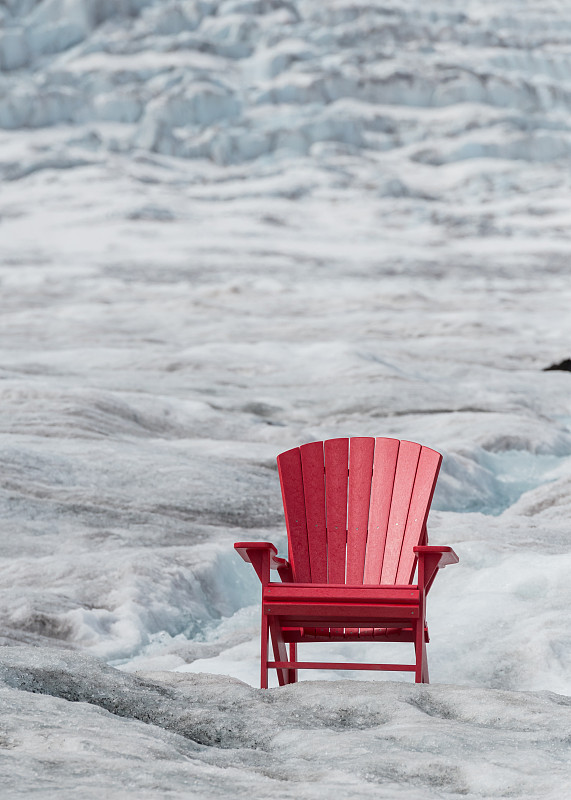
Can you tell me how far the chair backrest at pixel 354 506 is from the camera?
4574 millimetres

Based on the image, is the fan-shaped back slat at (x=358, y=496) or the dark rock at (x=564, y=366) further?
the dark rock at (x=564, y=366)

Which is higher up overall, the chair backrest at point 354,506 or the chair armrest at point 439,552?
the chair armrest at point 439,552

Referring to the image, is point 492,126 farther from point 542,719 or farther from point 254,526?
point 542,719

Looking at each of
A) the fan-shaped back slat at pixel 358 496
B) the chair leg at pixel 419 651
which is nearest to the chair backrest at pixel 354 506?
the fan-shaped back slat at pixel 358 496

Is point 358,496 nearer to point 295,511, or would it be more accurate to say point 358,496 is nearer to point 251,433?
point 295,511

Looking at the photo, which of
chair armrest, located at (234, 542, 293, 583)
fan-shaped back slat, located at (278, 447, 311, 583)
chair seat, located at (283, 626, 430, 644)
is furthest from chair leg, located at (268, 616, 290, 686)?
fan-shaped back slat, located at (278, 447, 311, 583)

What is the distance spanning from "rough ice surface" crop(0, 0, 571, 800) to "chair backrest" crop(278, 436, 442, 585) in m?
0.57

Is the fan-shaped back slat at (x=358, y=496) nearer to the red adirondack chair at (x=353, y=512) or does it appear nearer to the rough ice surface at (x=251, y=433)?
the red adirondack chair at (x=353, y=512)

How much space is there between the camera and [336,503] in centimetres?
469

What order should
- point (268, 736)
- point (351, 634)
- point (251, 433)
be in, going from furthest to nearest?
point (251, 433) < point (351, 634) < point (268, 736)

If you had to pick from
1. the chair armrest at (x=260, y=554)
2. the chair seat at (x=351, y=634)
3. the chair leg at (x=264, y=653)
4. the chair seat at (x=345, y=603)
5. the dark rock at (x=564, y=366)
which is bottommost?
the dark rock at (x=564, y=366)

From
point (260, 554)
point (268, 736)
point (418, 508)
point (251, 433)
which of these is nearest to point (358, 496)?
point (418, 508)

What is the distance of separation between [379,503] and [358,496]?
110 mm

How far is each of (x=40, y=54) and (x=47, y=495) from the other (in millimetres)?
50648
